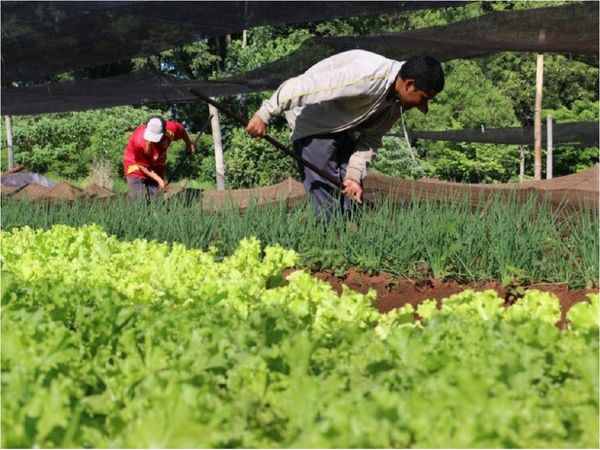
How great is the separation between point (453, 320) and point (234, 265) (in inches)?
72.3

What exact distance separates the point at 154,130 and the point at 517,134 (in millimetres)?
7070

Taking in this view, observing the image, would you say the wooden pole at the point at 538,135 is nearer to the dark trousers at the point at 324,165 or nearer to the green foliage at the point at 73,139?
the dark trousers at the point at 324,165

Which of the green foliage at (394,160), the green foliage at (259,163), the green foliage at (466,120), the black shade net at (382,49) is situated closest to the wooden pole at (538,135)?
the black shade net at (382,49)

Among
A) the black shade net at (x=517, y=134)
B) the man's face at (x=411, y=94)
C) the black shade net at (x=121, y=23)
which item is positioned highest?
the black shade net at (x=121, y=23)

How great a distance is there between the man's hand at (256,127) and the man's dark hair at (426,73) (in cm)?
81

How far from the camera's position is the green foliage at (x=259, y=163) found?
19641mm

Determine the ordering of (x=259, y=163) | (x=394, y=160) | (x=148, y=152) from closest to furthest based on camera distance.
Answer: (x=148, y=152) < (x=259, y=163) < (x=394, y=160)

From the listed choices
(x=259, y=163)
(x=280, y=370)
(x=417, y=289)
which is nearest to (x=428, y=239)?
(x=417, y=289)

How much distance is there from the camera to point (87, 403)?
7.23 ft

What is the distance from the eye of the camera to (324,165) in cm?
583

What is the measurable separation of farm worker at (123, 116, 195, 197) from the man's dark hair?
3.62m

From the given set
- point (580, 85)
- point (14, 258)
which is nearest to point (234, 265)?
point (14, 258)

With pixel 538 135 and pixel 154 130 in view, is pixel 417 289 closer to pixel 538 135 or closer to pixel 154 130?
pixel 154 130

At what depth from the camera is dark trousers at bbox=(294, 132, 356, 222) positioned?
19.1 ft
